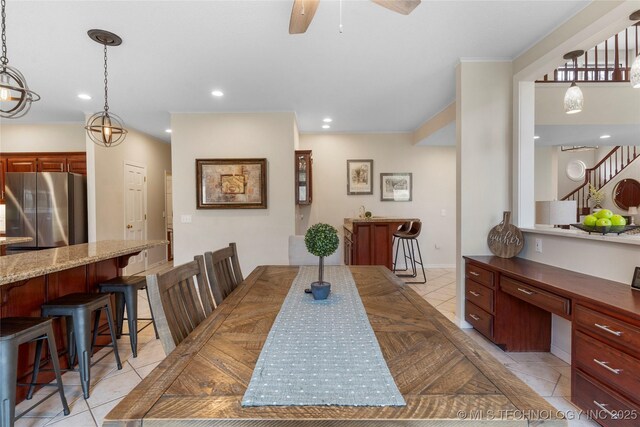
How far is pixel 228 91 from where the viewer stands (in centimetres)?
387

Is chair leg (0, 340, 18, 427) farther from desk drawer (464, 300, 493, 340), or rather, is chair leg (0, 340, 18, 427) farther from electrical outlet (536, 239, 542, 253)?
electrical outlet (536, 239, 542, 253)

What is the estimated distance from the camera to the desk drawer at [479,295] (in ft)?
8.89

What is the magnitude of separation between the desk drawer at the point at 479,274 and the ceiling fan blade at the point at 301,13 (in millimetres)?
2441

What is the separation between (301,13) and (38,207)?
193 inches

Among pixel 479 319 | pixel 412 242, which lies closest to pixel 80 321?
pixel 479 319

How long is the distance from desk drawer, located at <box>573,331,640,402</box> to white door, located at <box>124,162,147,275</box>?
6154 millimetres

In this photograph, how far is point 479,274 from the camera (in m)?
2.86

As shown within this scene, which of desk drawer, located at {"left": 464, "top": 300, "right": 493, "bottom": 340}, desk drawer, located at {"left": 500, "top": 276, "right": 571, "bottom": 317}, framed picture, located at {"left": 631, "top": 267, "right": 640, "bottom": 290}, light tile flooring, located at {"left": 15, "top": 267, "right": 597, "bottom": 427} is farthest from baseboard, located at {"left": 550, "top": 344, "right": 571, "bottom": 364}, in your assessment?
framed picture, located at {"left": 631, "top": 267, "right": 640, "bottom": 290}

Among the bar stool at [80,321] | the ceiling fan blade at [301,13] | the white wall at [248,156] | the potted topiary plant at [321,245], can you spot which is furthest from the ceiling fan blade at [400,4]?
the white wall at [248,156]

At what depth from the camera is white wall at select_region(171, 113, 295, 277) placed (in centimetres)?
466

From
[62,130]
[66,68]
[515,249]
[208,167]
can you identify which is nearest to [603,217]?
[515,249]

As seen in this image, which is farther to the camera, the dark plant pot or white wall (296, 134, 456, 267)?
white wall (296, 134, 456, 267)

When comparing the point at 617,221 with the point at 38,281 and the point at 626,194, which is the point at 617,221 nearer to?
the point at 38,281

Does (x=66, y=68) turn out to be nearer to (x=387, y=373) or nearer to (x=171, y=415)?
(x=171, y=415)
